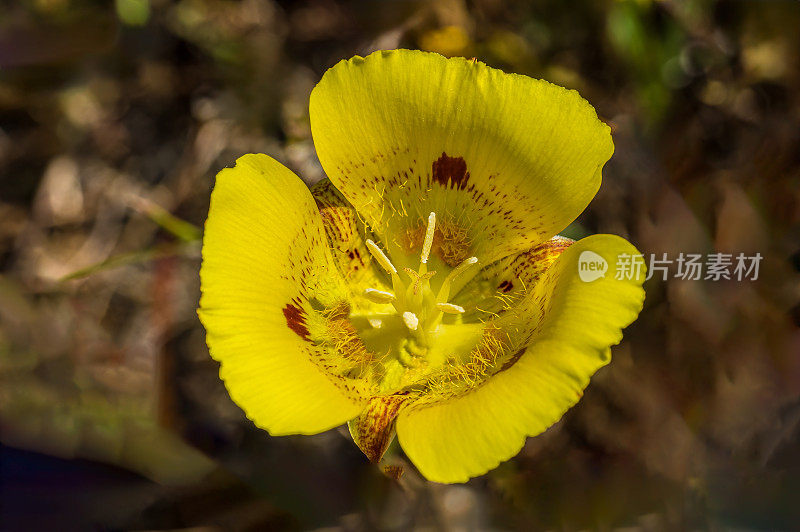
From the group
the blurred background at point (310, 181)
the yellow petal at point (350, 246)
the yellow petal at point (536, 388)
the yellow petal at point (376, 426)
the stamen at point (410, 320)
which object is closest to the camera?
the yellow petal at point (536, 388)

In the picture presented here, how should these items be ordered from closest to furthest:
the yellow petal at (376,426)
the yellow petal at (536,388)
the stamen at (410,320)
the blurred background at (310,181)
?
the yellow petal at (536,388) < the yellow petal at (376,426) < the stamen at (410,320) < the blurred background at (310,181)

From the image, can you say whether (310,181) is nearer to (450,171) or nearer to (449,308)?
(450,171)

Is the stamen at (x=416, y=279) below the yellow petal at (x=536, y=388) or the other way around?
the other way around

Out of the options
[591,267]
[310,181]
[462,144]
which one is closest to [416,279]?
[462,144]

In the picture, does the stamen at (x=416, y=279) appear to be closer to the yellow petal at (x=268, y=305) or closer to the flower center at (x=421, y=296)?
the flower center at (x=421, y=296)

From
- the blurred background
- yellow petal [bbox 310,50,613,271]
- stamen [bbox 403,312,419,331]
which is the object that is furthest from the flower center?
the blurred background

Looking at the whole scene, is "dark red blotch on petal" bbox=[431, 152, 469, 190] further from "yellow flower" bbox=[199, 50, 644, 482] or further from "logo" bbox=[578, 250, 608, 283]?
"logo" bbox=[578, 250, 608, 283]

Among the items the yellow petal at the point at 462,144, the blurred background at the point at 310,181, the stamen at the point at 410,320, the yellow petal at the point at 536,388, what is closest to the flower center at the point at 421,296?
the stamen at the point at 410,320
